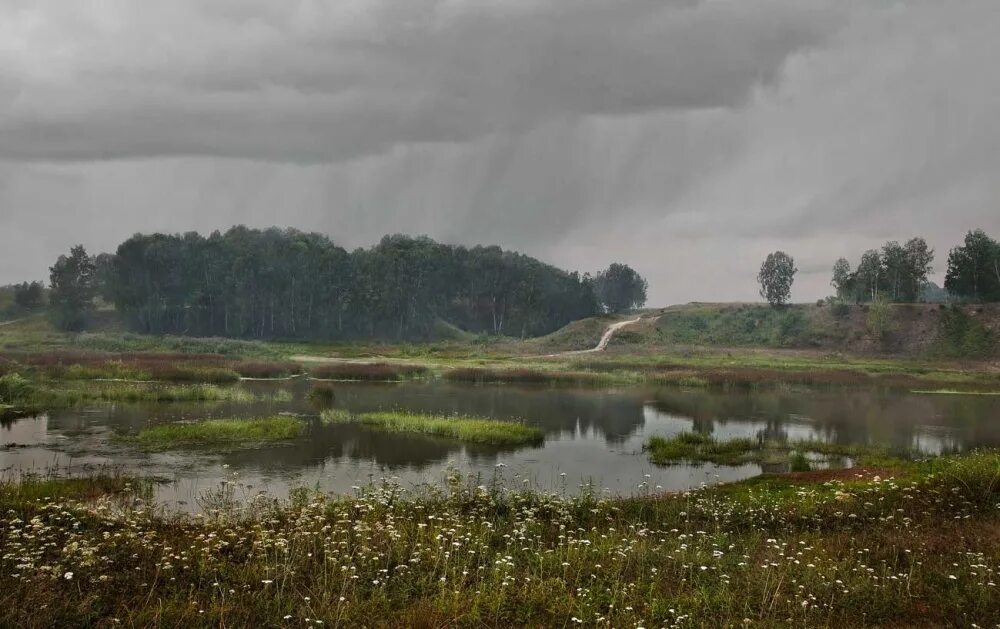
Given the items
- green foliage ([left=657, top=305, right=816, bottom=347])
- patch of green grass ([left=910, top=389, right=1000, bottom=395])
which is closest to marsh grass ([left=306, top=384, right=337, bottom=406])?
patch of green grass ([left=910, top=389, right=1000, bottom=395])

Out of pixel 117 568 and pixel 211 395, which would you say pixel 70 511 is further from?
pixel 211 395

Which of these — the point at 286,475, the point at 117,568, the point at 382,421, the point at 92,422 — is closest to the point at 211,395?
the point at 92,422

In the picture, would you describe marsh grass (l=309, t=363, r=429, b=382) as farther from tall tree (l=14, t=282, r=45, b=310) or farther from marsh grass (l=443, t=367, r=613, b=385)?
tall tree (l=14, t=282, r=45, b=310)

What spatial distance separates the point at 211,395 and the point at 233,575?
4001cm

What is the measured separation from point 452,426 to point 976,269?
130 meters

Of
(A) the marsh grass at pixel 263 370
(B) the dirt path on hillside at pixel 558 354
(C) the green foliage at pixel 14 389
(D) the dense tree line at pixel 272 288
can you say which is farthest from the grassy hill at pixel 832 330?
(C) the green foliage at pixel 14 389

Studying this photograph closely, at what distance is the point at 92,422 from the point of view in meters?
38.7

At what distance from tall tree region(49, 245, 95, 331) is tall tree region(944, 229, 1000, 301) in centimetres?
16642

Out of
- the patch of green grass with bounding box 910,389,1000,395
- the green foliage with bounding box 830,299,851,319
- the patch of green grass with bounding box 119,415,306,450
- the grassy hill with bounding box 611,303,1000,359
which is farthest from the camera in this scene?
the green foliage with bounding box 830,299,851,319

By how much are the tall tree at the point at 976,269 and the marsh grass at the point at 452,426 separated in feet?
413

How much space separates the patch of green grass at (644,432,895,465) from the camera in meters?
35.8

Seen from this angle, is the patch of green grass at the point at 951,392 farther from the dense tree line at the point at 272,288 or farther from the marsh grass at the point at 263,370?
the dense tree line at the point at 272,288

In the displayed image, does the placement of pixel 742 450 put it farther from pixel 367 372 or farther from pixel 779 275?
pixel 779 275

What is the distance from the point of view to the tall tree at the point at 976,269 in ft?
436
